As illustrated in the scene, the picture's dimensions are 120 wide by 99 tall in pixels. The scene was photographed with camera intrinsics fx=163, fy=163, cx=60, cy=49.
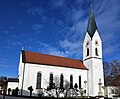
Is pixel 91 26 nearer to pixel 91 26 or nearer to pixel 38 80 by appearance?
pixel 91 26

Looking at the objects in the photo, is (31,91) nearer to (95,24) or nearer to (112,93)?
(112,93)

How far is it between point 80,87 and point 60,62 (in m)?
8.03

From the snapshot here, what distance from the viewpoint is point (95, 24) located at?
46625 mm

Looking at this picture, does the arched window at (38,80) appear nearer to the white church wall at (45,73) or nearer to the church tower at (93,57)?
the white church wall at (45,73)

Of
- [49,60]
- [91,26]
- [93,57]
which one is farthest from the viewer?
[91,26]

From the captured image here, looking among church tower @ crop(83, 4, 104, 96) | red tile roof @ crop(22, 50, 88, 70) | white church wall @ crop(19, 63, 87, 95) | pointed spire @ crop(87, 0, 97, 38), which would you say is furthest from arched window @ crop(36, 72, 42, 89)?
pointed spire @ crop(87, 0, 97, 38)

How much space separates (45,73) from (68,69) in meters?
6.22

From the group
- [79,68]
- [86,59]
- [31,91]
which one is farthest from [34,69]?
[86,59]

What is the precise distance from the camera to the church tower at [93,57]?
1577 inches

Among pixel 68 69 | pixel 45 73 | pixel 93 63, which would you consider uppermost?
pixel 93 63

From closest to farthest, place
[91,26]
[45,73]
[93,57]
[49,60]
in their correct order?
[45,73] < [49,60] < [93,57] < [91,26]

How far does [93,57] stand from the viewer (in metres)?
42.2

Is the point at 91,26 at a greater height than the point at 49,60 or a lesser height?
greater

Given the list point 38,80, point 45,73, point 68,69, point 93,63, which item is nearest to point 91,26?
point 93,63
